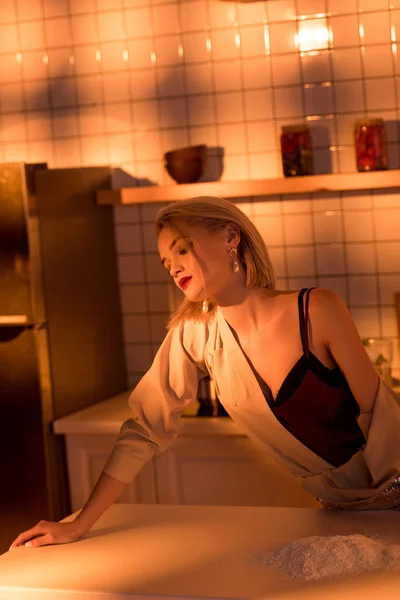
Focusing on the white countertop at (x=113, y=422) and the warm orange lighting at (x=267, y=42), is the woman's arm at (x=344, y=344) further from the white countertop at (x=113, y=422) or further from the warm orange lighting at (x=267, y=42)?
the warm orange lighting at (x=267, y=42)

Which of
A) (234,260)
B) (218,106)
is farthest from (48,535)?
(218,106)

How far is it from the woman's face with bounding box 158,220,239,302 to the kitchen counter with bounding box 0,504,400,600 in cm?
47

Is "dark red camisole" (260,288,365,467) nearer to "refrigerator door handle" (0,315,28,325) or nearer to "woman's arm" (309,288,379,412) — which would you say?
"woman's arm" (309,288,379,412)

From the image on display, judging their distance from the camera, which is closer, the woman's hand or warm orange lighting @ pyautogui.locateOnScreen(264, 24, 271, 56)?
the woman's hand

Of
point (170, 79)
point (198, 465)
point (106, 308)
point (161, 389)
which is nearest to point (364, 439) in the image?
point (161, 389)

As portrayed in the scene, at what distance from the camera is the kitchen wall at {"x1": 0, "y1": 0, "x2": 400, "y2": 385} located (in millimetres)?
3422

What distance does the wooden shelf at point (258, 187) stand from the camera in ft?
10.7

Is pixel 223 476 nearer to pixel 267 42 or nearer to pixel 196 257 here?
pixel 196 257

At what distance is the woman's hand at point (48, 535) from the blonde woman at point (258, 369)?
107 mm

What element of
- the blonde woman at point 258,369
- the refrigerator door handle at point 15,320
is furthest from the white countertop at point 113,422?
the blonde woman at point 258,369

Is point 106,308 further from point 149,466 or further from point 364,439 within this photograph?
point 364,439

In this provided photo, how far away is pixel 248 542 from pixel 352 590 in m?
0.33

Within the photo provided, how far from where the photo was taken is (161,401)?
2109mm

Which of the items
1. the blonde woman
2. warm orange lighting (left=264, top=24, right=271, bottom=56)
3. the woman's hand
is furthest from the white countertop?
warm orange lighting (left=264, top=24, right=271, bottom=56)
